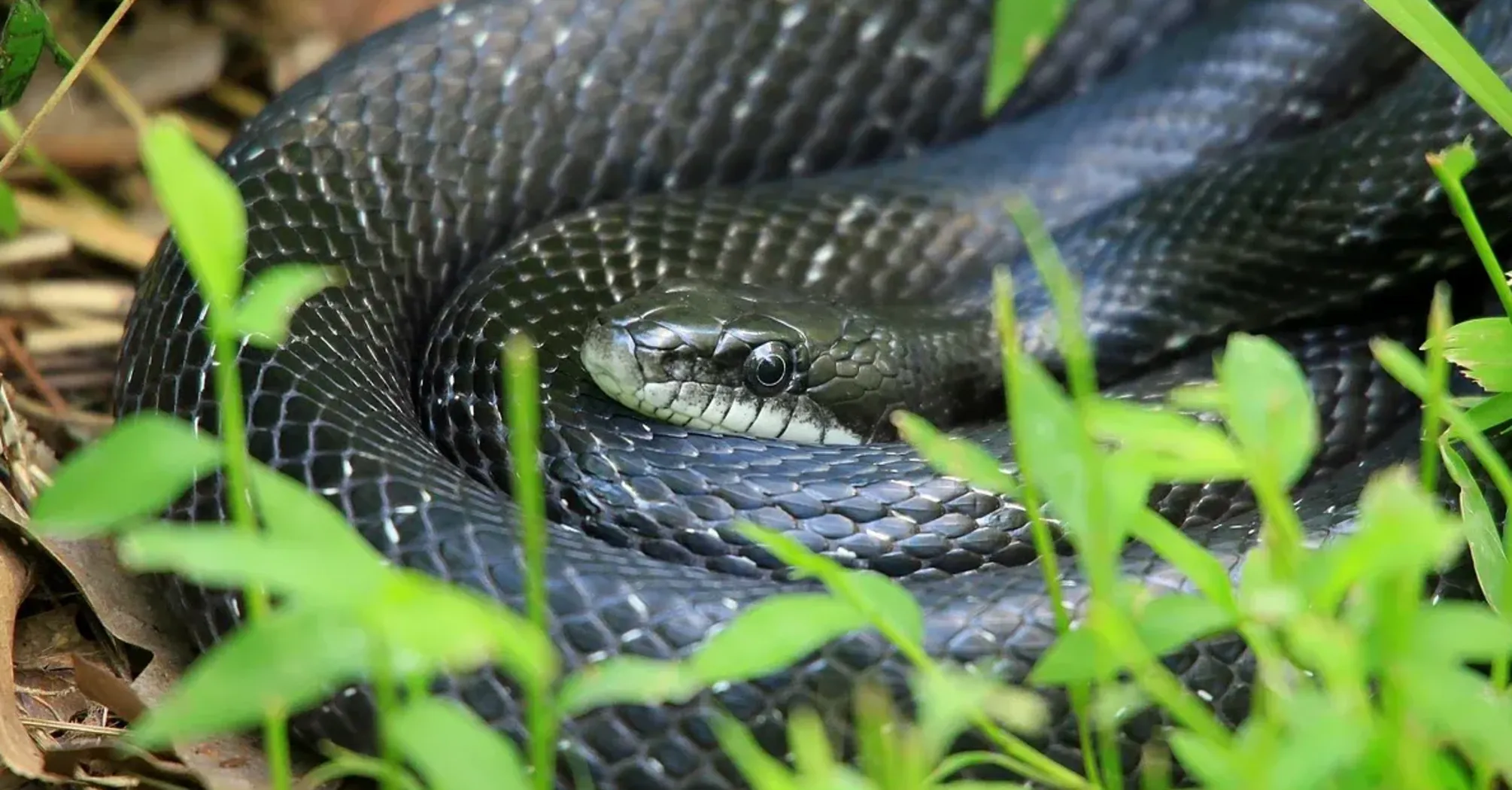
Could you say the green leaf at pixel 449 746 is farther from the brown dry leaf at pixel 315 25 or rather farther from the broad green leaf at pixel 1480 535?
the brown dry leaf at pixel 315 25

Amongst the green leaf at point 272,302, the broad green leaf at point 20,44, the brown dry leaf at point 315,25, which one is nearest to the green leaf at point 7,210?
the broad green leaf at point 20,44

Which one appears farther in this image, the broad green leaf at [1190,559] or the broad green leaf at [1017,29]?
the broad green leaf at [1017,29]

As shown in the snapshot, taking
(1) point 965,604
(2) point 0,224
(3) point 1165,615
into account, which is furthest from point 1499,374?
(2) point 0,224

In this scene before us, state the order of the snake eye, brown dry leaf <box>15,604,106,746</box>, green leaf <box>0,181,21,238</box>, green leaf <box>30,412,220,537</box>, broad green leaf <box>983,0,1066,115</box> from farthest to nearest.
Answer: the snake eye, green leaf <box>0,181,21,238</box>, brown dry leaf <box>15,604,106,746</box>, broad green leaf <box>983,0,1066,115</box>, green leaf <box>30,412,220,537</box>

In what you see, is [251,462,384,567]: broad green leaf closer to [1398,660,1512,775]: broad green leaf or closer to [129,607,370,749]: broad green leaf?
[129,607,370,749]: broad green leaf

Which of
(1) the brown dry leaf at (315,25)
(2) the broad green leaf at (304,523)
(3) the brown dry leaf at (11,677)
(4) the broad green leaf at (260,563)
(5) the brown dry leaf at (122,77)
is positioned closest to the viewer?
(4) the broad green leaf at (260,563)

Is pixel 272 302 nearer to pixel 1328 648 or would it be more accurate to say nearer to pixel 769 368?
pixel 1328 648

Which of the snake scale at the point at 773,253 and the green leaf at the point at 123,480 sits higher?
the green leaf at the point at 123,480

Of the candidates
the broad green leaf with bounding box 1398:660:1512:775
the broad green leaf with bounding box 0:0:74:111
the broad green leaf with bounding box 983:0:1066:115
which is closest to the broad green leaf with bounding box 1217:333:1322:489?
the broad green leaf with bounding box 1398:660:1512:775
